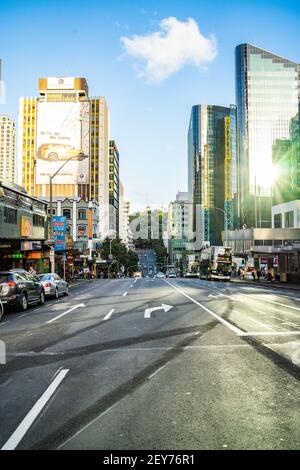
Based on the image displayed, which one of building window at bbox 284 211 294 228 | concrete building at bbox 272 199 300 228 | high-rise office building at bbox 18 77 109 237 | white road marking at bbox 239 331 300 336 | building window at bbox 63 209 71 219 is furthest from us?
high-rise office building at bbox 18 77 109 237

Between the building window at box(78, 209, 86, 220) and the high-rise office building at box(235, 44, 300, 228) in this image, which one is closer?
the building window at box(78, 209, 86, 220)

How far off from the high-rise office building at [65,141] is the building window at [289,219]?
3470cm

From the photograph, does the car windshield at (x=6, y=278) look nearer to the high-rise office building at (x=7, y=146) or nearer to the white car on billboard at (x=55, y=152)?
the white car on billboard at (x=55, y=152)

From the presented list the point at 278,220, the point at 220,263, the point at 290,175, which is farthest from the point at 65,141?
the point at 220,263

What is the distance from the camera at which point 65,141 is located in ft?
316

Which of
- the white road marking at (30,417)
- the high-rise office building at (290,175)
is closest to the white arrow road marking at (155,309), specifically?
the white road marking at (30,417)

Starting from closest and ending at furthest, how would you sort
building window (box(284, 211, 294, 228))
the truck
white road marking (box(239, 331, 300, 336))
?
1. white road marking (box(239, 331, 300, 336))
2. the truck
3. building window (box(284, 211, 294, 228))

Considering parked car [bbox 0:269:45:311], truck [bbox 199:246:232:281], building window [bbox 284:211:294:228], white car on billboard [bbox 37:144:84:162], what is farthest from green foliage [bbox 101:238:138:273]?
parked car [bbox 0:269:45:311]

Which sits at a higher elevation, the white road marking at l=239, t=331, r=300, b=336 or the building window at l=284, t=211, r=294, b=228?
the building window at l=284, t=211, r=294, b=228

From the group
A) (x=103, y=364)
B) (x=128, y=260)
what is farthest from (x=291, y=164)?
(x=103, y=364)

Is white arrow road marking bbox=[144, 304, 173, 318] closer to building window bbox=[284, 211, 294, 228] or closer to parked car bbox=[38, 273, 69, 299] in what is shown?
parked car bbox=[38, 273, 69, 299]

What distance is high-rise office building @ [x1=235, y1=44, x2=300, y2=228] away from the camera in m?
135

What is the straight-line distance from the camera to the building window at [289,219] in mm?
71625
